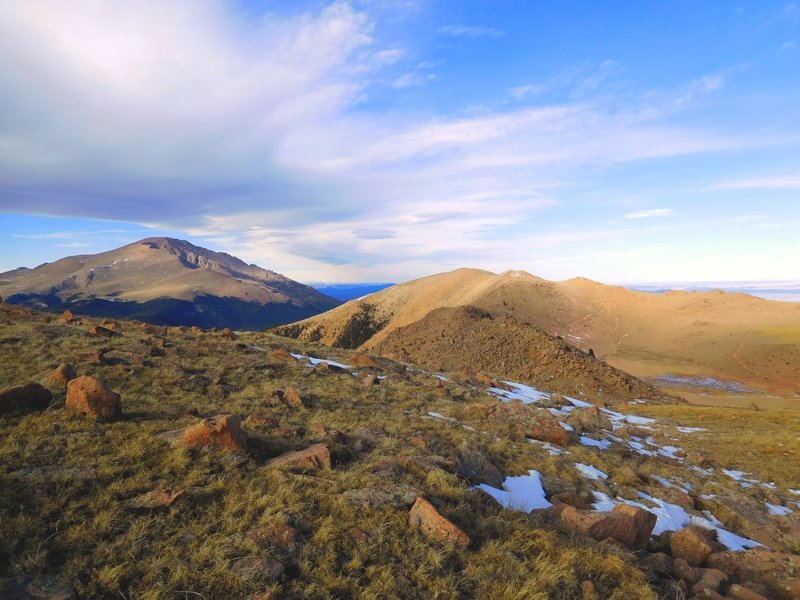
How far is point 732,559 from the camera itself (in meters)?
6.99

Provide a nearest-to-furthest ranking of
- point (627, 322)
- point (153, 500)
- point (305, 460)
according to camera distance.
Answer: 1. point (153, 500)
2. point (305, 460)
3. point (627, 322)

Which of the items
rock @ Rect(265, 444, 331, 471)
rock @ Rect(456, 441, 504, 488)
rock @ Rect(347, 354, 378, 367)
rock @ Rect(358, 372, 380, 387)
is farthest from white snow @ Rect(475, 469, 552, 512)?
rock @ Rect(347, 354, 378, 367)

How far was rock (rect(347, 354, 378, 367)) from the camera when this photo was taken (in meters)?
20.6

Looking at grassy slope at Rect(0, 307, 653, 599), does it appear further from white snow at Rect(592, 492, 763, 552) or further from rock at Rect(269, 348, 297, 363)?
rock at Rect(269, 348, 297, 363)

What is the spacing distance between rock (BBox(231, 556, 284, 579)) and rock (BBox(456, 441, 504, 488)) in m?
4.32

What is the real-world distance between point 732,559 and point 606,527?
2.44 metres

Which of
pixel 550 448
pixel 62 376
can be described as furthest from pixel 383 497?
pixel 62 376

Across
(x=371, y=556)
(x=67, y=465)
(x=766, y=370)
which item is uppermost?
(x=67, y=465)

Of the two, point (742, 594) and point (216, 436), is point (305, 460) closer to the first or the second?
point (216, 436)

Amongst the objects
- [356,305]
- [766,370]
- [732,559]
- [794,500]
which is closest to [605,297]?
[766,370]

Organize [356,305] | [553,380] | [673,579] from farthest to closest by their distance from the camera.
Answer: [356,305], [553,380], [673,579]

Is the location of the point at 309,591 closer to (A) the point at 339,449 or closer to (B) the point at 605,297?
(A) the point at 339,449

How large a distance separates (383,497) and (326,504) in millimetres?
897

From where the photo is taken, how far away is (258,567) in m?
4.54
